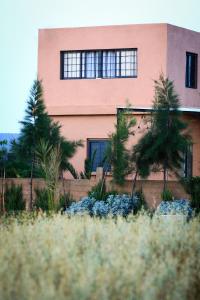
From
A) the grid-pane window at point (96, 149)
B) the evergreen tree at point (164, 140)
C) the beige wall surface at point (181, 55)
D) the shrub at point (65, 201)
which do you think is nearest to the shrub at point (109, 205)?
the shrub at point (65, 201)

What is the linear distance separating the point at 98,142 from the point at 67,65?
3.41 metres

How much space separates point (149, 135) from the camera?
64.2 feet

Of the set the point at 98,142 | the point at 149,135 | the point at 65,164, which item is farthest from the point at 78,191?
the point at 98,142

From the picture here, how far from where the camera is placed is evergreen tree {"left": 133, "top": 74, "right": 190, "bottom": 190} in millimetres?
19297

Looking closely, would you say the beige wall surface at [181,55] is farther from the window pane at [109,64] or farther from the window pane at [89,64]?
the window pane at [89,64]

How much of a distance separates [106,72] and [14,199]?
9794mm

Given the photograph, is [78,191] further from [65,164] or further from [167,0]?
[167,0]

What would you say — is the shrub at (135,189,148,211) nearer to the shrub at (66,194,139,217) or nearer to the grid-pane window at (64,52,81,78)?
the shrub at (66,194,139,217)

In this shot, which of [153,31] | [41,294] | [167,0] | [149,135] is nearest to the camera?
[41,294]

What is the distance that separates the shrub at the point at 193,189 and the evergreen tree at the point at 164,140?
2.22 ft

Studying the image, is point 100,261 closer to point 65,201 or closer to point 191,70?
point 65,201

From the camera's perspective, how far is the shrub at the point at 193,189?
17653 mm

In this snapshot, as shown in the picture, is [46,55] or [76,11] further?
[76,11]

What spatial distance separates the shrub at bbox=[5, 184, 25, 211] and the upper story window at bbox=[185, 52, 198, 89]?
1083 cm
